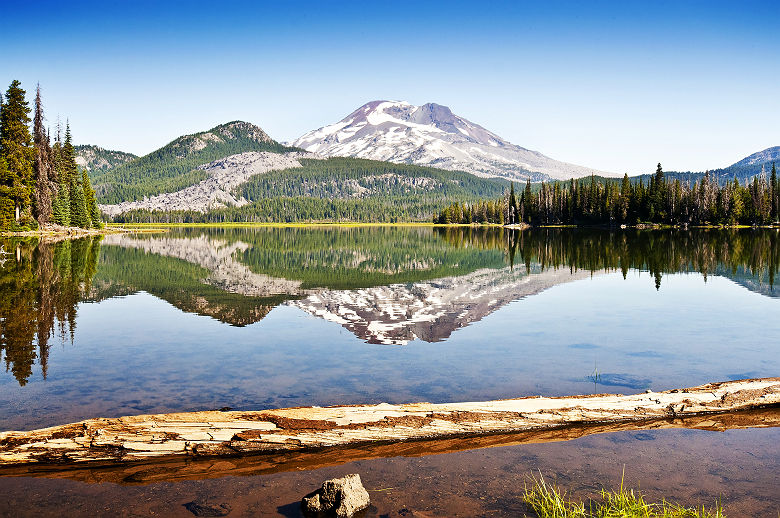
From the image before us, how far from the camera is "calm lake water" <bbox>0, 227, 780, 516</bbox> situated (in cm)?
1027

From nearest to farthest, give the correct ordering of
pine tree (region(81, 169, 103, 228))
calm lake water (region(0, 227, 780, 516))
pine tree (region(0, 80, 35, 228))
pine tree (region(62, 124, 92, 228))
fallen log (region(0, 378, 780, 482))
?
calm lake water (region(0, 227, 780, 516)) → fallen log (region(0, 378, 780, 482)) → pine tree (region(0, 80, 35, 228)) → pine tree (region(62, 124, 92, 228)) → pine tree (region(81, 169, 103, 228))

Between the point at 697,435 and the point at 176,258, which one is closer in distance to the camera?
the point at 697,435

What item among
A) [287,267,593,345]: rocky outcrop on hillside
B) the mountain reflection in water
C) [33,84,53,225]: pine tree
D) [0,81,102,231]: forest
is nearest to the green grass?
[287,267,593,345]: rocky outcrop on hillside

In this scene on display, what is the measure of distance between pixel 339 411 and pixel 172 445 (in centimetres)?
320

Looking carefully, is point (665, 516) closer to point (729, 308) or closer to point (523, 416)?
point (523, 416)

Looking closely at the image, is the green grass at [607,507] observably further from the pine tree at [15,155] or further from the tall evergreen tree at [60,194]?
the tall evergreen tree at [60,194]

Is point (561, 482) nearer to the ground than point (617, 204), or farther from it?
nearer to the ground

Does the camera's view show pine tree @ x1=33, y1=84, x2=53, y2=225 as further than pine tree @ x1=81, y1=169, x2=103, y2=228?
No

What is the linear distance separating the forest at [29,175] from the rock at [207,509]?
8085cm

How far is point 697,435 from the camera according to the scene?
12391 mm

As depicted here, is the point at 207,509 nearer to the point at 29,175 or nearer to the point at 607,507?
the point at 607,507

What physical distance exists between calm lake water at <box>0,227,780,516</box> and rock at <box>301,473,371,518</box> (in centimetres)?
38

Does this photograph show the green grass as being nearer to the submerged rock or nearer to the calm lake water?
the calm lake water

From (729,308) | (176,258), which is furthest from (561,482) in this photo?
(176,258)
